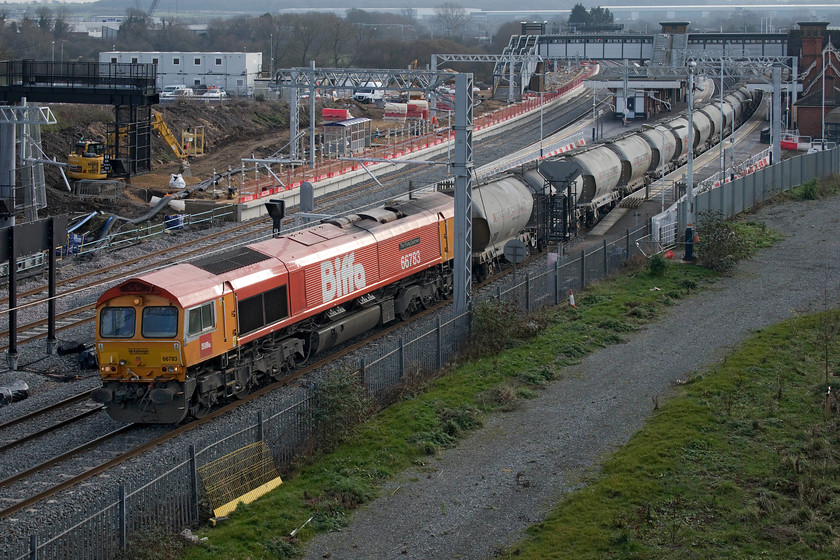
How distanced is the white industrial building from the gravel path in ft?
252

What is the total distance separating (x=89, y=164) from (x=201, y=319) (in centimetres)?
3401

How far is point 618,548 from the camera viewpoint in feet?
46.2

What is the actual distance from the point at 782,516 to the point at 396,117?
67384mm

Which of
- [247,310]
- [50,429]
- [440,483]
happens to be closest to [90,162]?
[247,310]

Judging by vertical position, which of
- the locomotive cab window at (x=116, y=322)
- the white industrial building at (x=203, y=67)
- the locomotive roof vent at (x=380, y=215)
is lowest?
the locomotive cab window at (x=116, y=322)

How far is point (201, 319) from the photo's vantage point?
789 inches

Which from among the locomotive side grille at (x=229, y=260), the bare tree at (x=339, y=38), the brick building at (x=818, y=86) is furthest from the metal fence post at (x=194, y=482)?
the bare tree at (x=339, y=38)

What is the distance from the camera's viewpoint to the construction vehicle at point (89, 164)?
2005 inches

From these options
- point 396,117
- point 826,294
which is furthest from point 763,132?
point 826,294

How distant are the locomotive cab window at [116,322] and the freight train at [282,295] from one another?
0.06 ft

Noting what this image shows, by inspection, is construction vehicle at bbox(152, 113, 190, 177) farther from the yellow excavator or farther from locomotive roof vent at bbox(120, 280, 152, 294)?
locomotive roof vent at bbox(120, 280, 152, 294)

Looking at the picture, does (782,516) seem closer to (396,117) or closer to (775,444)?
(775,444)

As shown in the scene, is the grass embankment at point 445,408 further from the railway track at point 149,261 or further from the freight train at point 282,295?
the railway track at point 149,261

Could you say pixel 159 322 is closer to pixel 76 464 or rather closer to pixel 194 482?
pixel 76 464
